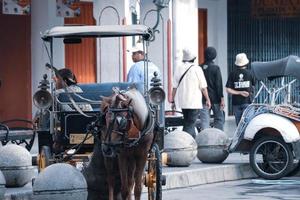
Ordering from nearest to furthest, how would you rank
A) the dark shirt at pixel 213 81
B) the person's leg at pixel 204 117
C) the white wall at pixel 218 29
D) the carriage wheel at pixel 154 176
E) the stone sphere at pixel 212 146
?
the carriage wheel at pixel 154 176, the stone sphere at pixel 212 146, the person's leg at pixel 204 117, the dark shirt at pixel 213 81, the white wall at pixel 218 29

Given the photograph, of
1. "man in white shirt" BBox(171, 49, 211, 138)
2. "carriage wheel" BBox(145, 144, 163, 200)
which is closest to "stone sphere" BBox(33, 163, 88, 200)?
"carriage wheel" BBox(145, 144, 163, 200)

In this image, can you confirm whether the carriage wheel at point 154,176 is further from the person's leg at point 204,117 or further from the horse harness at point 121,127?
the person's leg at point 204,117

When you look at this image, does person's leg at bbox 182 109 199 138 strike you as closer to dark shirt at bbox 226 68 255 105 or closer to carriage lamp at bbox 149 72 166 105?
dark shirt at bbox 226 68 255 105

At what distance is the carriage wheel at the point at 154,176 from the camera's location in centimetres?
1136

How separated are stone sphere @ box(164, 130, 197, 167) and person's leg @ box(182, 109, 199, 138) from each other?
176 cm

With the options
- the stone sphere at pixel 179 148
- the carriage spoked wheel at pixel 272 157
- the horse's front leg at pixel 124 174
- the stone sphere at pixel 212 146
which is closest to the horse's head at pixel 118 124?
the horse's front leg at pixel 124 174

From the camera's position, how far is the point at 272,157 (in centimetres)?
1582

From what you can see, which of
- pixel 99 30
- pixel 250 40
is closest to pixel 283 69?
pixel 99 30

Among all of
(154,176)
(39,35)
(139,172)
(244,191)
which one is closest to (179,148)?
(244,191)

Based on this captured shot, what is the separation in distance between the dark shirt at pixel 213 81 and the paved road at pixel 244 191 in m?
3.02

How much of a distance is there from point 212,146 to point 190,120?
4.69 feet

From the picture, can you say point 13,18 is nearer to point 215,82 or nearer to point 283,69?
point 215,82

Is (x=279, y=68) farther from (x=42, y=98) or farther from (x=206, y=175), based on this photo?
(x=42, y=98)

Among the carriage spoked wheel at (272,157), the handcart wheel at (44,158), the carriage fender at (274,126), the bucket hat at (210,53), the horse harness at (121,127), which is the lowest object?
the carriage spoked wheel at (272,157)
